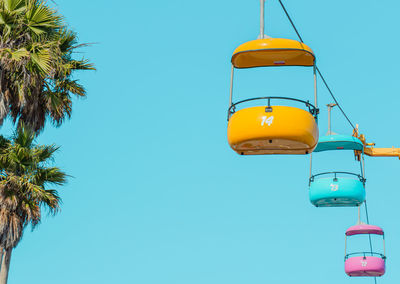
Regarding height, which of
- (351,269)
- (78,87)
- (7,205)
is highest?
(78,87)

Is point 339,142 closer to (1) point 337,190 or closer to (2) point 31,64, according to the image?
(1) point 337,190

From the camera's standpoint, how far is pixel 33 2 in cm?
1708

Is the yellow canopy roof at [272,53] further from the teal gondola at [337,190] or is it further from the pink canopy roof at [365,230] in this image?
the pink canopy roof at [365,230]

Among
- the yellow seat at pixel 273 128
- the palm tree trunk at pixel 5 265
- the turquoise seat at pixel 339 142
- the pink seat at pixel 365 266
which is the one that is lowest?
the palm tree trunk at pixel 5 265

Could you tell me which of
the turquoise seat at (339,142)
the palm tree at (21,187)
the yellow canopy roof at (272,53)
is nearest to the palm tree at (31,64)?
the palm tree at (21,187)

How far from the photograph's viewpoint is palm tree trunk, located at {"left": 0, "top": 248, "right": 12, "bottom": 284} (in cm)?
1526

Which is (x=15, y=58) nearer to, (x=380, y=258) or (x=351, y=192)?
(x=351, y=192)

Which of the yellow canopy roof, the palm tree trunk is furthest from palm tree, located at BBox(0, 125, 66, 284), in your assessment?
the yellow canopy roof

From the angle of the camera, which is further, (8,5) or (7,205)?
(8,5)

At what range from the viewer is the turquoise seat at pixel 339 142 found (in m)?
20.6

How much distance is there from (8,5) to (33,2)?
58 centimetres

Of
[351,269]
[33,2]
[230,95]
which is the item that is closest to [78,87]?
[33,2]

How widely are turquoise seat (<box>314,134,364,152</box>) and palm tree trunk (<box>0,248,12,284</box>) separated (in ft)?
29.4

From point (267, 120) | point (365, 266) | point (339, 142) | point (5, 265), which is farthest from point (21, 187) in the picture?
point (365, 266)
